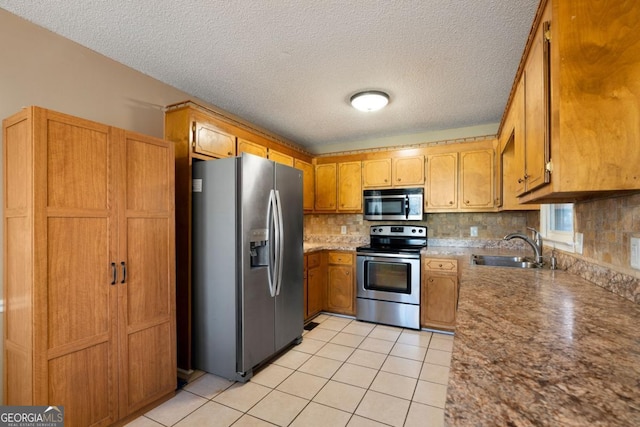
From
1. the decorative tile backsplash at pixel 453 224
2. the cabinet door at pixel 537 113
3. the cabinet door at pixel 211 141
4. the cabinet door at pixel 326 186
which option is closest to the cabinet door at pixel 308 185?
the cabinet door at pixel 326 186

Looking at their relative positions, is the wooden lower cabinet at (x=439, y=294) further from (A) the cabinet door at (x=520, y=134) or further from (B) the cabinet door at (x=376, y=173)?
(A) the cabinet door at (x=520, y=134)

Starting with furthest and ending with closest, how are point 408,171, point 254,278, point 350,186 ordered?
point 350,186 < point 408,171 < point 254,278

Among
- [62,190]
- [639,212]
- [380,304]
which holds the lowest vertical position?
[380,304]

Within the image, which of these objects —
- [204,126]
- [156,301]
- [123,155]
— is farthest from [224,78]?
[156,301]

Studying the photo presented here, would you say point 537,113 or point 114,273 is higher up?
point 537,113

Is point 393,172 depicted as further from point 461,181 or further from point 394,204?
point 461,181

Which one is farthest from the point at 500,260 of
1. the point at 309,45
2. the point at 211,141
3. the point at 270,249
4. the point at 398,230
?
the point at 211,141

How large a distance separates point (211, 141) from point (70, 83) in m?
0.98

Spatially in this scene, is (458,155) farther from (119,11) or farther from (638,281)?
(119,11)

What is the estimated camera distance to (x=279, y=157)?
3.56 meters

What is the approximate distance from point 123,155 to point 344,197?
2.86 metres

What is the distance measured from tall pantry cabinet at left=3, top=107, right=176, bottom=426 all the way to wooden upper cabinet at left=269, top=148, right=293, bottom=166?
149 cm

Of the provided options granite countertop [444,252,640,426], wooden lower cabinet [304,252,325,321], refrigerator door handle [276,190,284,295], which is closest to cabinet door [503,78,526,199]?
granite countertop [444,252,640,426]

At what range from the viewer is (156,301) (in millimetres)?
2025
